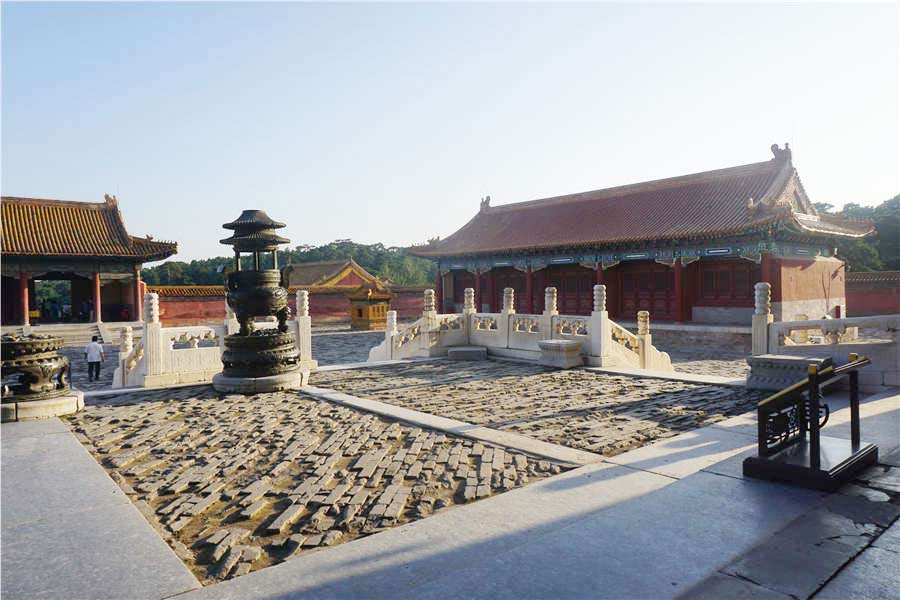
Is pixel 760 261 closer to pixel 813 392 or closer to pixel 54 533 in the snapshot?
pixel 813 392

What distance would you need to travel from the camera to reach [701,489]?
409cm

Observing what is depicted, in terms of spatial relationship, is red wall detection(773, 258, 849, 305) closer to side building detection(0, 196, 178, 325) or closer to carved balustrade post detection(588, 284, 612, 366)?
carved balustrade post detection(588, 284, 612, 366)

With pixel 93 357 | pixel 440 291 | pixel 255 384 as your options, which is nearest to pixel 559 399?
pixel 255 384

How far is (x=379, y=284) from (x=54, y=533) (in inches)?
1278

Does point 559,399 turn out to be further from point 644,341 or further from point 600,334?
point 644,341

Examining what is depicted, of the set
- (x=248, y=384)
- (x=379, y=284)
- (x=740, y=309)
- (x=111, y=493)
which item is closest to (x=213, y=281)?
(x=379, y=284)

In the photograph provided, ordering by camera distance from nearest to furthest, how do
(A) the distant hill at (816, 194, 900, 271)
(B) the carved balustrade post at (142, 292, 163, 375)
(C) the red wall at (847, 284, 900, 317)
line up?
(B) the carved balustrade post at (142, 292, 163, 375) < (C) the red wall at (847, 284, 900, 317) < (A) the distant hill at (816, 194, 900, 271)

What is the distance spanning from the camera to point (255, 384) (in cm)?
881

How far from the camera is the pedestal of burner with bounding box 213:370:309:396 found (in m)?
8.79

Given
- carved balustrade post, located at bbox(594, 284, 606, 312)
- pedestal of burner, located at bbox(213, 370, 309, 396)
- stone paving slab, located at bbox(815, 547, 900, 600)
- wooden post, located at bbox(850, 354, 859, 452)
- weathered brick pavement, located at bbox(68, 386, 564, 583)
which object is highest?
carved balustrade post, located at bbox(594, 284, 606, 312)

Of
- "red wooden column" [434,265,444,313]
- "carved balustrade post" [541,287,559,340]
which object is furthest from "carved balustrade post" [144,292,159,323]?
"red wooden column" [434,265,444,313]

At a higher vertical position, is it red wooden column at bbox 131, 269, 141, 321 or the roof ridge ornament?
the roof ridge ornament

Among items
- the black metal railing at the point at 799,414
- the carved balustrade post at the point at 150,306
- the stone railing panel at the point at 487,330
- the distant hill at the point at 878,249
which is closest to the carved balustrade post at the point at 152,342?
the carved balustrade post at the point at 150,306

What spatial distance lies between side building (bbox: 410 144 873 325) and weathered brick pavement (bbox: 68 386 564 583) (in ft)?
58.0
